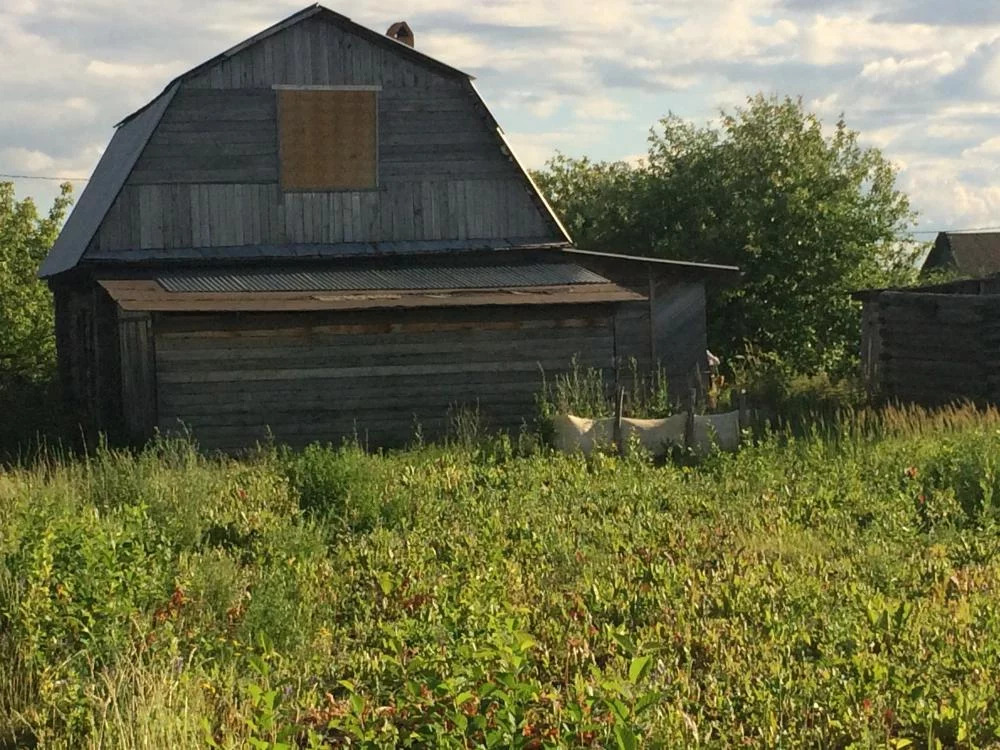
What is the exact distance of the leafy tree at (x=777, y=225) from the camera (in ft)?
103

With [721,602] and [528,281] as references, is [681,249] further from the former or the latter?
[721,602]

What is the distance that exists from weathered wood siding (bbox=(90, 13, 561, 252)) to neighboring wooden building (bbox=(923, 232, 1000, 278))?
35471 millimetres

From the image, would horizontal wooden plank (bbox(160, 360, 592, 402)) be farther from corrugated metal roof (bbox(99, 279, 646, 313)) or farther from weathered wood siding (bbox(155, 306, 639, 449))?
corrugated metal roof (bbox(99, 279, 646, 313))

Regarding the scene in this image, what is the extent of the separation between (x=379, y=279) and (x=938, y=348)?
27.1 feet

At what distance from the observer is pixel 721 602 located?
793cm

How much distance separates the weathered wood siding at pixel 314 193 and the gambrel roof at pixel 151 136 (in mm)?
76

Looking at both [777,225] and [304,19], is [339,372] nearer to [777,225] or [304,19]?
[304,19]

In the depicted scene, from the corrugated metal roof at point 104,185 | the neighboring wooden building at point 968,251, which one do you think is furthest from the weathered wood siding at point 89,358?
the neighboring wooden building at point 968,251

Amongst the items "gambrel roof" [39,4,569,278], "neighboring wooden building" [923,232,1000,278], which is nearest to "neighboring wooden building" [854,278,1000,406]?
"gambrel roof" [39,4,569,278]

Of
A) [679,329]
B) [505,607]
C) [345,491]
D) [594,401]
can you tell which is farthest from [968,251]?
[505,607]

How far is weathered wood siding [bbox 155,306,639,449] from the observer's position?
693 inches

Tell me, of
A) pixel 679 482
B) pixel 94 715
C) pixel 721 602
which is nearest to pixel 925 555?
pixel 721 602

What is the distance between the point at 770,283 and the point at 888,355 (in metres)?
10.9

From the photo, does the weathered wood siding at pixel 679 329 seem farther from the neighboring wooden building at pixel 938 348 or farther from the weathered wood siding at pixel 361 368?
the neighboring wooden building at pixel 938 348
